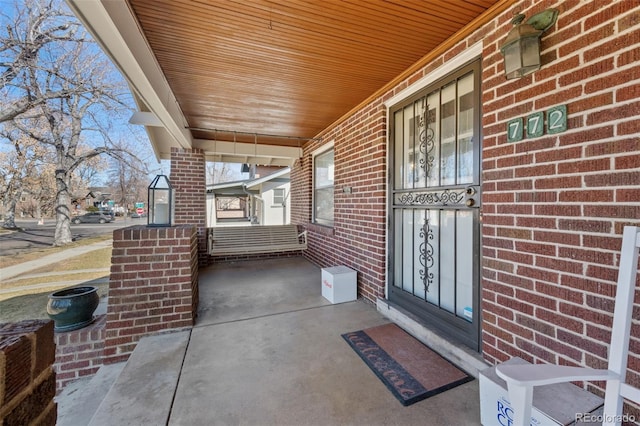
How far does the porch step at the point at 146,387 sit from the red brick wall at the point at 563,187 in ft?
7.44

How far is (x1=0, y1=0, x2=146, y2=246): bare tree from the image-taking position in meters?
6.88

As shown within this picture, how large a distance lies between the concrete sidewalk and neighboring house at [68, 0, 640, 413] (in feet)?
24.3

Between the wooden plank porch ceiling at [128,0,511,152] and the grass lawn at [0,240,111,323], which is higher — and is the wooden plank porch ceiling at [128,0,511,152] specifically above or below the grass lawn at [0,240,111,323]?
above

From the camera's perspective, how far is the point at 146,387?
1867 mm

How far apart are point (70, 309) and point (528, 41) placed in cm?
425

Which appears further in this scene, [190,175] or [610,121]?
[190,175]

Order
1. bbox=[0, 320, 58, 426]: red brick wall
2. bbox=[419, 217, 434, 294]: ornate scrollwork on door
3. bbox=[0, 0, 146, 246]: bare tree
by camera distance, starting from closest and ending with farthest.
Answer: bbox=[0, 320, 58, 426]: red brick wall
bbox=[419, 217, 434, 294]: ornate scrollwork on door
bbox=[0, 0, 146, 246]: bare tree

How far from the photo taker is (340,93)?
3301 millimetres

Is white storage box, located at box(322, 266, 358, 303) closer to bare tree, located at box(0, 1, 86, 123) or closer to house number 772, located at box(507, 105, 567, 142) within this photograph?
house number 772, located at box(507, 105, 567, 142)

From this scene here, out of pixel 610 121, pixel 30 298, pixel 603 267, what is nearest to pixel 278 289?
pixel 603 267

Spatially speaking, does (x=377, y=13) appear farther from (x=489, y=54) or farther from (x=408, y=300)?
(x=408, y=300)

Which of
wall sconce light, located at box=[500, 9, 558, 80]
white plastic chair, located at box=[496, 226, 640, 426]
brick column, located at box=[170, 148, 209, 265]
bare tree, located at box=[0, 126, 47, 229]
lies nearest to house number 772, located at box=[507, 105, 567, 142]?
wall sconce light, located at box=[500, 9, 558, 80]

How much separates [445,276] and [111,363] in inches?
128

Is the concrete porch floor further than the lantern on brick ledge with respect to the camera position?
No
